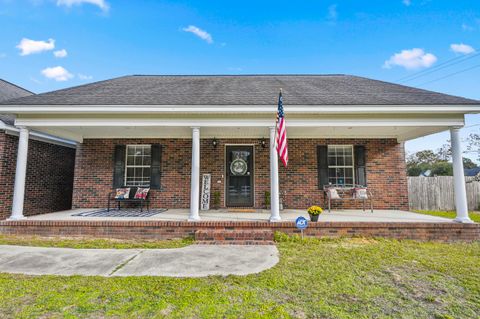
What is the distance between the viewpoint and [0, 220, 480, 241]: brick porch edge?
5422 mm

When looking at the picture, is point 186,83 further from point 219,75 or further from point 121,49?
point 121,49

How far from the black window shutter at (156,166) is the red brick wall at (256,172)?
129 mm

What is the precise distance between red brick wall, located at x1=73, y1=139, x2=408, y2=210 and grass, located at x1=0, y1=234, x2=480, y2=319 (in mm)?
3939

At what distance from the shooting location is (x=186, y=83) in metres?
8.09

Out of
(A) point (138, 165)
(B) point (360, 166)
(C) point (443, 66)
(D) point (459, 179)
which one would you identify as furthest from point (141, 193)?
(C) point (443, 66)

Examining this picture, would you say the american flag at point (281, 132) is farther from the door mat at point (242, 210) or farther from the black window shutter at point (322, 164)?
the black window shutter at point (322, 164)

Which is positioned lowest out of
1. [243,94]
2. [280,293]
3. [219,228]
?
[280,293]

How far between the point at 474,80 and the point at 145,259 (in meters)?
25.6

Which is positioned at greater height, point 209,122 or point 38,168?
point 209,122

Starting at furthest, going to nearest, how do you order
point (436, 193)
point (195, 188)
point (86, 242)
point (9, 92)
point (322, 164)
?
1. point (436, 193)
2. point (9, 92)
3. point (322, 164)
4. point (195, 188)
5. point (86, 242)

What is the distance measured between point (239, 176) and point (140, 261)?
446 centimetres

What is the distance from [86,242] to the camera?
5.08 m

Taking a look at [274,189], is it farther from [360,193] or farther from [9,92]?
[9,92]

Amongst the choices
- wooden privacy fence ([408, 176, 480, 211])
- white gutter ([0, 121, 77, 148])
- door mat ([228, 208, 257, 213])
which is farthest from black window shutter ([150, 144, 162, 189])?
wooden privacy fence ([408, 176, 480, 211])
